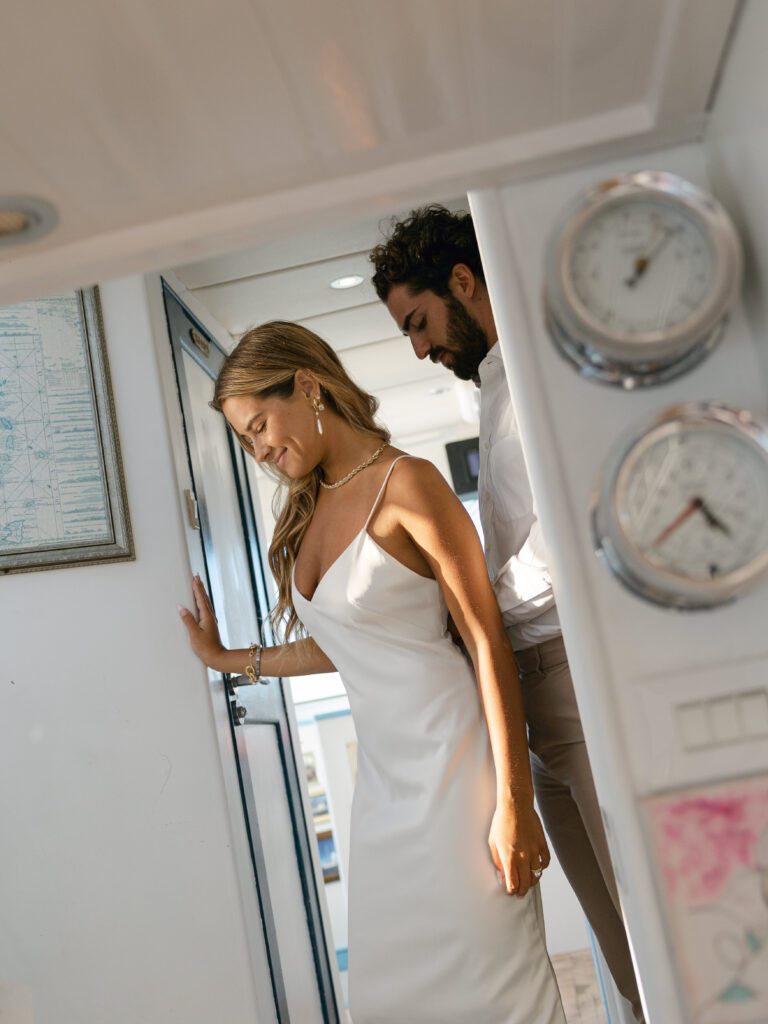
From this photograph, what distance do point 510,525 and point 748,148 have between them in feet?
3.61

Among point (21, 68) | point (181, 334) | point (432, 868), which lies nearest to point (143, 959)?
point (432, 868)

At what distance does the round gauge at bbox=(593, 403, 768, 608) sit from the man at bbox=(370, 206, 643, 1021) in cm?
93

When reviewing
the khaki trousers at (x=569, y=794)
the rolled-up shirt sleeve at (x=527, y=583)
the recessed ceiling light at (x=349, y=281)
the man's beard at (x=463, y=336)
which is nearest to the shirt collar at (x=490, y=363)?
the man's beard at (x=463, y=336)

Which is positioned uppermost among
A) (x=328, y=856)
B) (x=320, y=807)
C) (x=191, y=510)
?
(x=191, y=510)

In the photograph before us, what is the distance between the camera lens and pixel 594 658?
879mm

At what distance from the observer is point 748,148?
83cm

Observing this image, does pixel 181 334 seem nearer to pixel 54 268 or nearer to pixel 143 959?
pixel 143 959

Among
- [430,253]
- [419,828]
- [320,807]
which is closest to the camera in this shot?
[419,828]

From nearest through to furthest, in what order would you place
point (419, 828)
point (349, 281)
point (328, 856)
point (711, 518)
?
point (711, 518) < point (419, 828) < point (349, 281) < point (328, 856)

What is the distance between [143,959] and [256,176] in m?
1.77

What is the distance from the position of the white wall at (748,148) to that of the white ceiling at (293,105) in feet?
0.07

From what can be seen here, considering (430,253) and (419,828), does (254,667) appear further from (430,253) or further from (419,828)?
(430,253)

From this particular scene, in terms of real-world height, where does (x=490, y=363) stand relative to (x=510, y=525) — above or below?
above

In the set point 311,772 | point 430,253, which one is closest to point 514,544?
point 430,253
